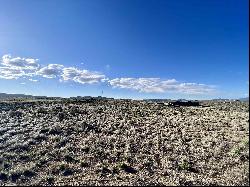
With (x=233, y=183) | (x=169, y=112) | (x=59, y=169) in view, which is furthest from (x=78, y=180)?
(x=169, y=112)

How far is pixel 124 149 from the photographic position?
32688 mm

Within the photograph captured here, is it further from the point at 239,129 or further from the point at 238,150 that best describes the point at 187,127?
the point at 238,150

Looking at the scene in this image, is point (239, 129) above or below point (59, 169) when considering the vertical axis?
above

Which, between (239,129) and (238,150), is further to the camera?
(239,129)

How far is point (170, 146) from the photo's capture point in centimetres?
3316

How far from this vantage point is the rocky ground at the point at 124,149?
2561 cm

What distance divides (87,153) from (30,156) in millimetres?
4771

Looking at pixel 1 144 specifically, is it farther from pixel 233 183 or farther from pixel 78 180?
pixel 233 183

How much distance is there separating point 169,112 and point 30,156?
986 inches

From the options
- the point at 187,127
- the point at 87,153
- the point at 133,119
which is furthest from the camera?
the point at 133,119

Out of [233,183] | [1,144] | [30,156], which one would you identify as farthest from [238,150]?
[1,144]

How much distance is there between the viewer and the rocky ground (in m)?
25.6

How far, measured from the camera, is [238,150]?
29281 mm

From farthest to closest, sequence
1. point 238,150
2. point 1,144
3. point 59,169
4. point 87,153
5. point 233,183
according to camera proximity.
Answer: point 1,144, point 87,153, point 238,150, point 59,169, point 233,183
